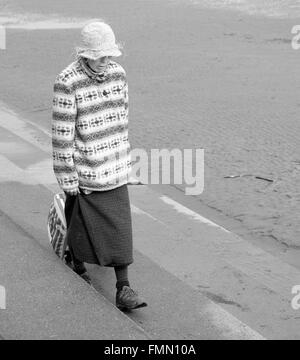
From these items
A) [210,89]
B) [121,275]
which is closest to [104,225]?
[121,275]

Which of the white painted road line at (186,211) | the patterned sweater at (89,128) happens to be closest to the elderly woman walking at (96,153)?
the patterned sweater at (89,128)

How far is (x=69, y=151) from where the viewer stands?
→ 609cm

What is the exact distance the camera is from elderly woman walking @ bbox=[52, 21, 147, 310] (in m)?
6.04

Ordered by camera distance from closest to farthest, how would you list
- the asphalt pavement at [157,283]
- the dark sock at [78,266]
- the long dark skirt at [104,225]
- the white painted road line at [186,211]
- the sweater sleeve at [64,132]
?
1. the asphalt pavement at [157,283]
2. the sweater sleeve at [64,132]
3. the long dark skirt at [104,225]
4. the dark sock at [78,266]
5. the white painted road line at [186,211]

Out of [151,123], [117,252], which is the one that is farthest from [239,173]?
[117,252]

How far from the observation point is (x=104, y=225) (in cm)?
627

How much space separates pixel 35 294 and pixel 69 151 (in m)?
0.96

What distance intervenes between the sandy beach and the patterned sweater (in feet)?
6.69

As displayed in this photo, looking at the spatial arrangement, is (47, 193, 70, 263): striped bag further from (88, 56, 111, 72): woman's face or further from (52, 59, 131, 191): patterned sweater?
(88, 56, 111, 72): woman's face

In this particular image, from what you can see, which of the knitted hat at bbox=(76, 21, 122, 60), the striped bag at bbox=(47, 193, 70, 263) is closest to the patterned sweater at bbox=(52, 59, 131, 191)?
the knitted hat at bbox=(76, 21, 122, 60)

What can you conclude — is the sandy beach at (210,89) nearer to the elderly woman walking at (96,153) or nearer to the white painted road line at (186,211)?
the white painted road line at (186,211)

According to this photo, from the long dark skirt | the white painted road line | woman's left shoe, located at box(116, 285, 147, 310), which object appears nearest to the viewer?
woman's left shoe, located at box(116, 285, 147, 310)

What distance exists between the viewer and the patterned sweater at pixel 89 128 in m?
6.04

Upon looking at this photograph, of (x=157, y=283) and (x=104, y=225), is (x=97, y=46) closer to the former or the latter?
(x=104, y=225)
